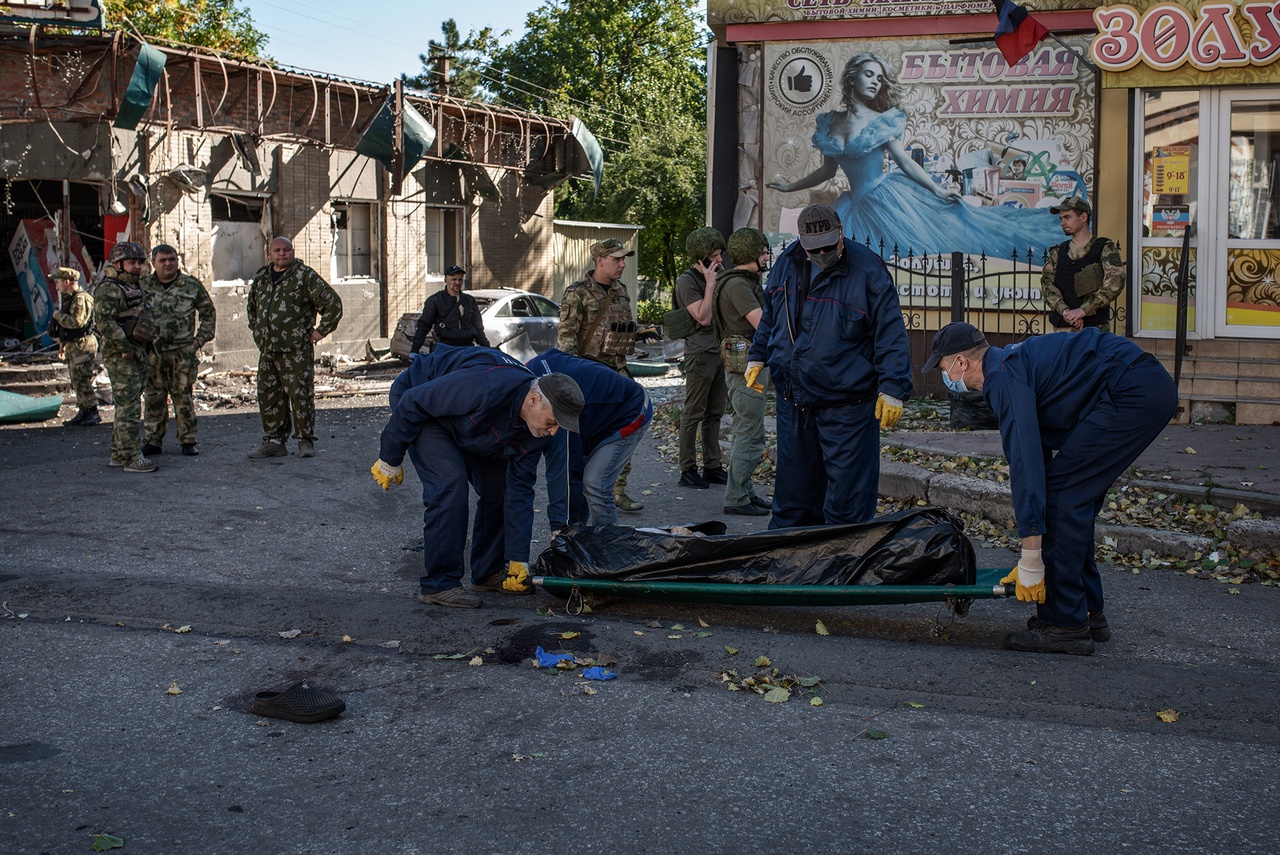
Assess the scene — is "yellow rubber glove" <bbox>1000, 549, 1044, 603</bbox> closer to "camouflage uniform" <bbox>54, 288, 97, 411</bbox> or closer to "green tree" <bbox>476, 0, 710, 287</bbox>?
"camouflage uniform" <bbox>54, 288, 97, 411</bbox>

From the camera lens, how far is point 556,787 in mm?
3795

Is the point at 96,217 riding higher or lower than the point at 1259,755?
higher

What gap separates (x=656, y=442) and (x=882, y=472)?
11.7 ft

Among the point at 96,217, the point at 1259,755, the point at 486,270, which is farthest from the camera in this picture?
the point at 486,270

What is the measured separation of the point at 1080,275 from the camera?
935cm

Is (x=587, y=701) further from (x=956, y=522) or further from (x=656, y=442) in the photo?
(x=656, y=442)

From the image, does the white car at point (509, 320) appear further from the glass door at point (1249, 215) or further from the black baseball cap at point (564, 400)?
the black baseball cap at point (564, 400)

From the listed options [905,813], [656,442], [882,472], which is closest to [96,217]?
[656,442]

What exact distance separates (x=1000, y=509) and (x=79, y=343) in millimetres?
9538

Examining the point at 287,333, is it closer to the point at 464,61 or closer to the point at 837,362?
the point at 837,362

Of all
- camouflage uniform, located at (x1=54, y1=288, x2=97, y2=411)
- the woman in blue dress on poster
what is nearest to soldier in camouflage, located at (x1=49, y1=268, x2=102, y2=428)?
camouflage uniform, located at (x1=54, y1=288, x2=97, y2=411)

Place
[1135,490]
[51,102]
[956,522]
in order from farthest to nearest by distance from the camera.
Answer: [51,102], [1135,490], [956,522]

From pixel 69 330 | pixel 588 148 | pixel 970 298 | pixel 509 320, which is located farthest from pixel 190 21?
pixel 970 298

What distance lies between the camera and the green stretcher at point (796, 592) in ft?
16.2
